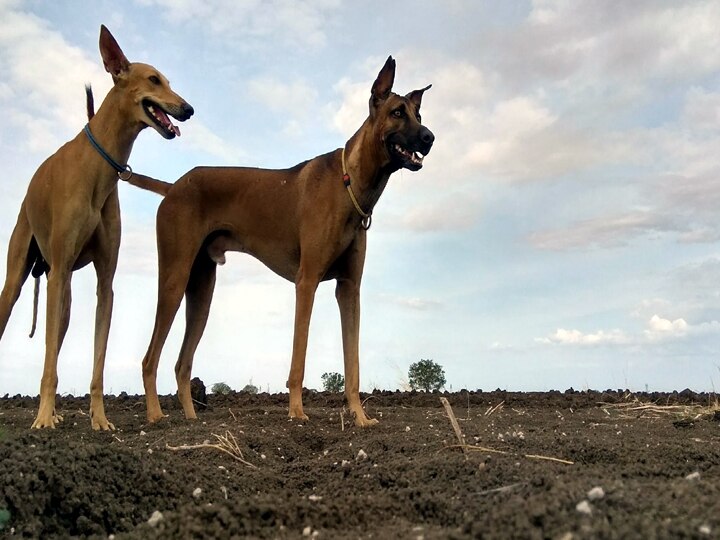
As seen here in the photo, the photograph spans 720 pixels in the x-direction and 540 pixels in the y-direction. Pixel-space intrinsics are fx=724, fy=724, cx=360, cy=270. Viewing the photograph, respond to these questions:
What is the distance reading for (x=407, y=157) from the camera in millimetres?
6211

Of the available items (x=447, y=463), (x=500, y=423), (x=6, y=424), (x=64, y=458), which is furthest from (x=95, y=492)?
(x=6, y=424)

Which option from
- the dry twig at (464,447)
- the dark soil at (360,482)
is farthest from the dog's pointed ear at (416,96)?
the dry twig at (464,447)

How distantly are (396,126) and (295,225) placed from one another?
1.33m

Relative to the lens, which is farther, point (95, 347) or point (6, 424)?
point (6, 424)

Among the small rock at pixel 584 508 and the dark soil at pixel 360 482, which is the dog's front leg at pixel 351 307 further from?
the small rock at pixel 584 508

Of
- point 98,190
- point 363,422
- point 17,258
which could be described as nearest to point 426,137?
point 363,422

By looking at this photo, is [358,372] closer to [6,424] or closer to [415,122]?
[415,122]

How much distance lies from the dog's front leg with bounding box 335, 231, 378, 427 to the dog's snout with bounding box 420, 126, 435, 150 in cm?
101

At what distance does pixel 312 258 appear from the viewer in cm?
638

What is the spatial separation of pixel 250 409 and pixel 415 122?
3.67 meters

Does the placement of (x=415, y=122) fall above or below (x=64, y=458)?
above

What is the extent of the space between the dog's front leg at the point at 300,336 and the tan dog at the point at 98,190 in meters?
1.58

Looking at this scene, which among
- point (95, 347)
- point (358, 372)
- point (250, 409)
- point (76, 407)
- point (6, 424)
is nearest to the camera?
point (95, 347)

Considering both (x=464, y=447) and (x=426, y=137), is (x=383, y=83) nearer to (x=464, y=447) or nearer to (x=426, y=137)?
(x=426, y=137)
